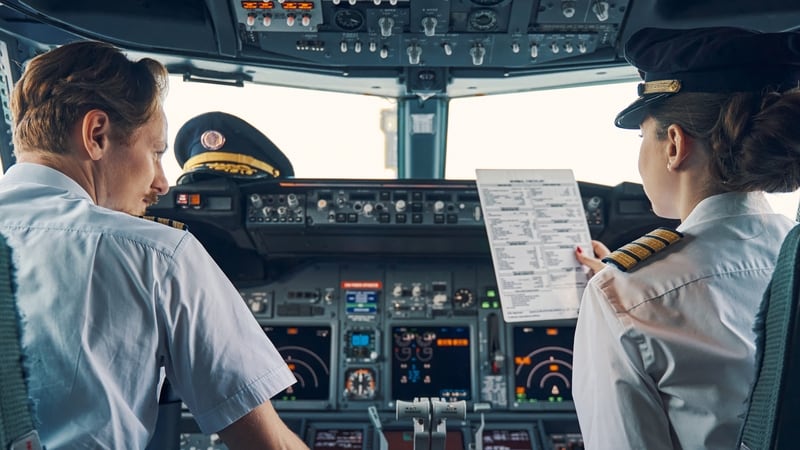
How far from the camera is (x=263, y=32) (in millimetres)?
2953

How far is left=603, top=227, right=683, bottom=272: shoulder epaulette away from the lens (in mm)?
1373

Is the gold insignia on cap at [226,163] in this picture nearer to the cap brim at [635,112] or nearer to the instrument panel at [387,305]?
the instrument panel at [387,305]

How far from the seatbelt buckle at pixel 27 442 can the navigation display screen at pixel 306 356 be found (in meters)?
2.08

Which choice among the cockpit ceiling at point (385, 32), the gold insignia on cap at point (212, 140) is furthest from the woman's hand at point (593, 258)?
the gold insignia on cap at point (212, 140)

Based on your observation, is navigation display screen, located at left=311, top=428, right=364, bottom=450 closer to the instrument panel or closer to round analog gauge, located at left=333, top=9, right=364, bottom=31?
the instrument panel

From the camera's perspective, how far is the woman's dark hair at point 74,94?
146 centimetres

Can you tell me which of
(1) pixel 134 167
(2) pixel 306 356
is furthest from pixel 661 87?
(2) pixel 306 356

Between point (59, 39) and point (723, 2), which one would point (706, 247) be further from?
point (59, 39)

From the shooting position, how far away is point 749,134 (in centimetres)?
134

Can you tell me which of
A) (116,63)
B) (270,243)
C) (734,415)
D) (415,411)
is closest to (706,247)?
(734,415)

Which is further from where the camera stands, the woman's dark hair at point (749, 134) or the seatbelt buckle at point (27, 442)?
the woman's dark hair at point (749, 134)

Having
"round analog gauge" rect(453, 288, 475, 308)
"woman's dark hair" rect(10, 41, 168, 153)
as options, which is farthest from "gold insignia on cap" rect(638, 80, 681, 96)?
"round analog gauge" rect(453, 288, 475, 308)

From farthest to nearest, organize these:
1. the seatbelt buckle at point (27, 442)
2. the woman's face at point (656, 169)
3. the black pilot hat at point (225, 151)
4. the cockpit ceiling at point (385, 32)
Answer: the black pilot hat at point (225, 151) → the cockpit ceiling at point (385, 32) → the woman's face at point (656, 169) → the seatbelt buckle at point (27, 442)

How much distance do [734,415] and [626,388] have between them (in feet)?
0.60
